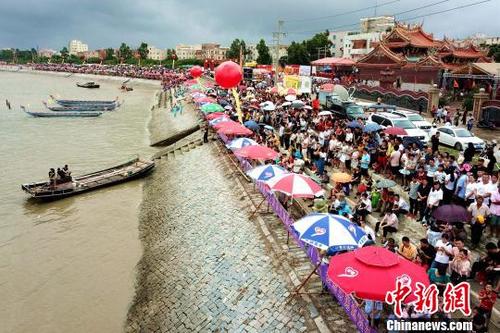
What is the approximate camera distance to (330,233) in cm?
875

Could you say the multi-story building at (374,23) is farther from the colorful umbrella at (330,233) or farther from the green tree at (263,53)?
the colorful umbrella at (330,233)

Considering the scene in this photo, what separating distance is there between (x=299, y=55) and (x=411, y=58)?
46.2 m

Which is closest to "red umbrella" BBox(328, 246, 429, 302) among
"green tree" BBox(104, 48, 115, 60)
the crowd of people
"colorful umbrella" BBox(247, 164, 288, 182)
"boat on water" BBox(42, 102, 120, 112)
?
the crowd of people

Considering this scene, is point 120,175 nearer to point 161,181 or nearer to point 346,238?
point 161,181

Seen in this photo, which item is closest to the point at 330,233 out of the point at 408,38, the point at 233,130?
the point at 233,130

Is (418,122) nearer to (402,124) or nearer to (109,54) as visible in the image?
(402,124)

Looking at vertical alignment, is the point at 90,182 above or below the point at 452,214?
below

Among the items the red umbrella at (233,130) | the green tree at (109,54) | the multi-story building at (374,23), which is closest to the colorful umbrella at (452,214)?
the red umbrella at (233,130)

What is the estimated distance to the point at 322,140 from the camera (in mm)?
20062

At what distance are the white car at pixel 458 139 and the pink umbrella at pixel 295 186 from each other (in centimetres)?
1246

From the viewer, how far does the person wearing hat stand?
11.0m

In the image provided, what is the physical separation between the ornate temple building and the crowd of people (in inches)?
889

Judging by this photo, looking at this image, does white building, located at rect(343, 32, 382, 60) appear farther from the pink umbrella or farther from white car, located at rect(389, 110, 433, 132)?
the pink umbrella

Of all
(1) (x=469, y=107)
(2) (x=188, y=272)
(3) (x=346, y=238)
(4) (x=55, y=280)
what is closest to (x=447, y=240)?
(3) (x=346, y=238)
